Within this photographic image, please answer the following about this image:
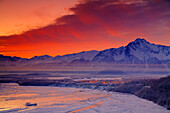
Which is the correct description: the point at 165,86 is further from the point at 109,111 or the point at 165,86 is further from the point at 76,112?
the point at 76,112

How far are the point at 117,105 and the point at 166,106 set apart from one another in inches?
263

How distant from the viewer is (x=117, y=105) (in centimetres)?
3303

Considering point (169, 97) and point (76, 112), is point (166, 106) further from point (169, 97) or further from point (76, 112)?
point (76, 112)

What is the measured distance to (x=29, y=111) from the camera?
90.2 feet

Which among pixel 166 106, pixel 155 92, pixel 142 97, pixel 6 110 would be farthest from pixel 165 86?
pixel 6 110

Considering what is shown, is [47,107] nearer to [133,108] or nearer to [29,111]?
[29,111]

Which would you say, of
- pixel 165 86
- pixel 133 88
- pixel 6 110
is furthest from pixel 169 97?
pixel 6 110

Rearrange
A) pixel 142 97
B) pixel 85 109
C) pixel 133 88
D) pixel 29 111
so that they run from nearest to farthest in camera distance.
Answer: pixel 29 111
pixel 85 109
pixel 142 97
pixel 133 88

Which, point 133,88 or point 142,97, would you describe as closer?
point 142,97

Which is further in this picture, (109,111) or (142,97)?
(142,97)

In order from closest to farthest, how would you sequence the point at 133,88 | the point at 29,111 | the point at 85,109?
the point at 29,111 → the point at 85,109 → the point at 133,88

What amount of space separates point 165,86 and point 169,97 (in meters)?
5.73

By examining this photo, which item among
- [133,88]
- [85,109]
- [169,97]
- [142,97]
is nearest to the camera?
[85,109]

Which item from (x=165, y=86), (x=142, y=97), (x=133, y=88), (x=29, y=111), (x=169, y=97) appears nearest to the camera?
(x=29, y=111)
